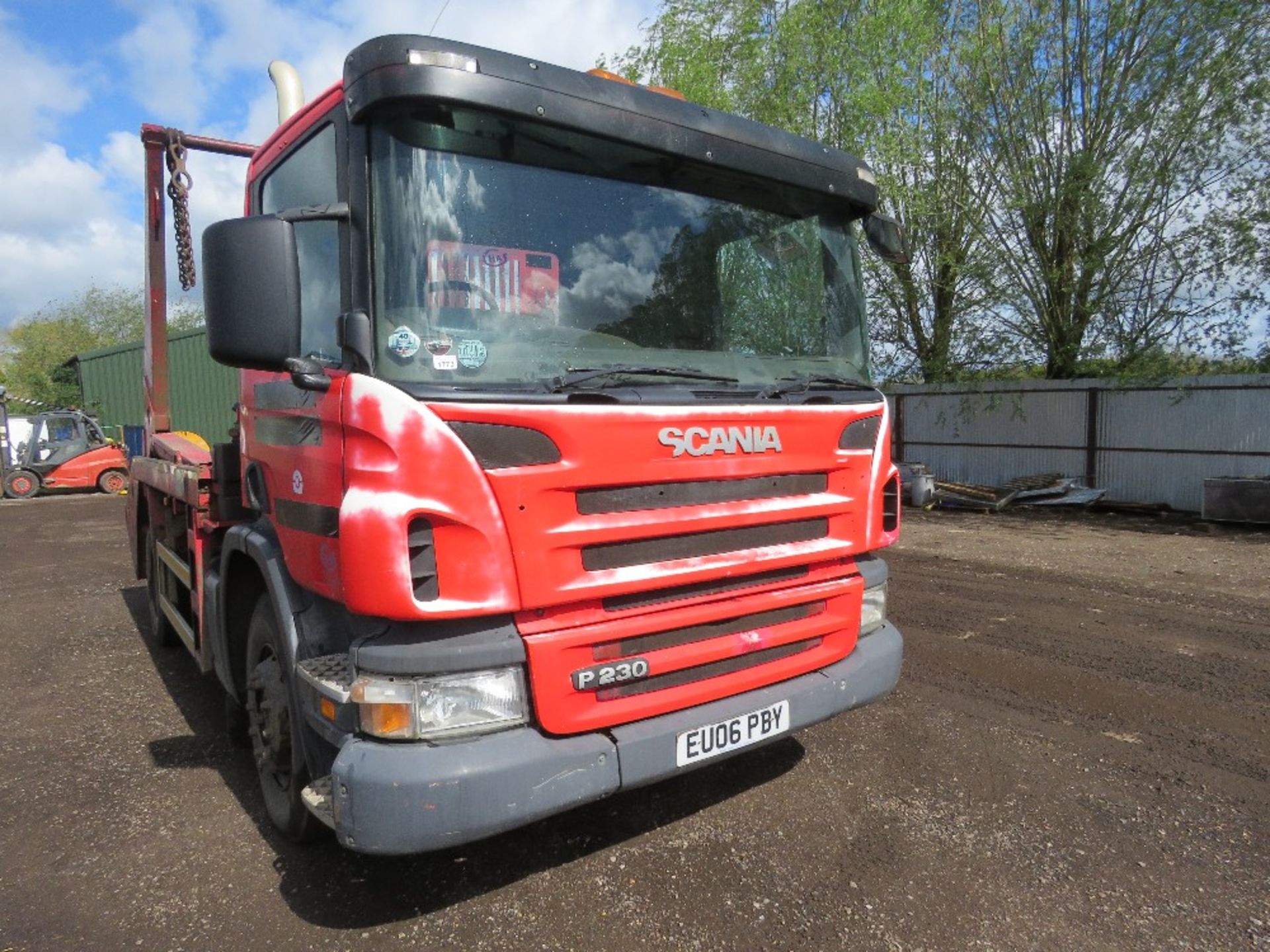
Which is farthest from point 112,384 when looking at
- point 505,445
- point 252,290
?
point 505,445

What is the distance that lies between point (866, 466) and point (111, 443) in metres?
21.5

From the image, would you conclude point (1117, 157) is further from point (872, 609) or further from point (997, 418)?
point (872, 609)

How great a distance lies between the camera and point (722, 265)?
3242mm

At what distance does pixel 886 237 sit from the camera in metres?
3.85

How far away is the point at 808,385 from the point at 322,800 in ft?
7.24

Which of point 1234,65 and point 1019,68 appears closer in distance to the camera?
point 1234,65

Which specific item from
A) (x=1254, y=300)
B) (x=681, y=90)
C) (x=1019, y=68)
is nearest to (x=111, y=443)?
(x=681, y=90)

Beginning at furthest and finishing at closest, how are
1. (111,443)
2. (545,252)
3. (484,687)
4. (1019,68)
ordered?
(111,443) → (1019,68) → (545,252) → (484,687)

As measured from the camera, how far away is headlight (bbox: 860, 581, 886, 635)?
3449 mm

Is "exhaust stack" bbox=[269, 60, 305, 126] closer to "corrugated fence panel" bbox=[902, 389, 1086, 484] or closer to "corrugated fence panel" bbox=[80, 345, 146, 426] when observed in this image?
"corrugated fence panel" bbox=[902, 389, 1086, 484]

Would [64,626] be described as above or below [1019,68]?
below

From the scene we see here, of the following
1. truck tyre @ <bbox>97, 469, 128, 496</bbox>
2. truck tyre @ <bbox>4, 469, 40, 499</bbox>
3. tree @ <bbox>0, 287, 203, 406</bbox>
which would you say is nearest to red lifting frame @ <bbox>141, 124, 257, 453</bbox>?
truck tyre @ <bbox>97, 469, 128, 496</bbox>

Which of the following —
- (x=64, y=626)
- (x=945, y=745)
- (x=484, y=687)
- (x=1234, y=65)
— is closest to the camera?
(x=484, y=687)

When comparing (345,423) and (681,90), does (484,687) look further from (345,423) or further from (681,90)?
(681,90)
